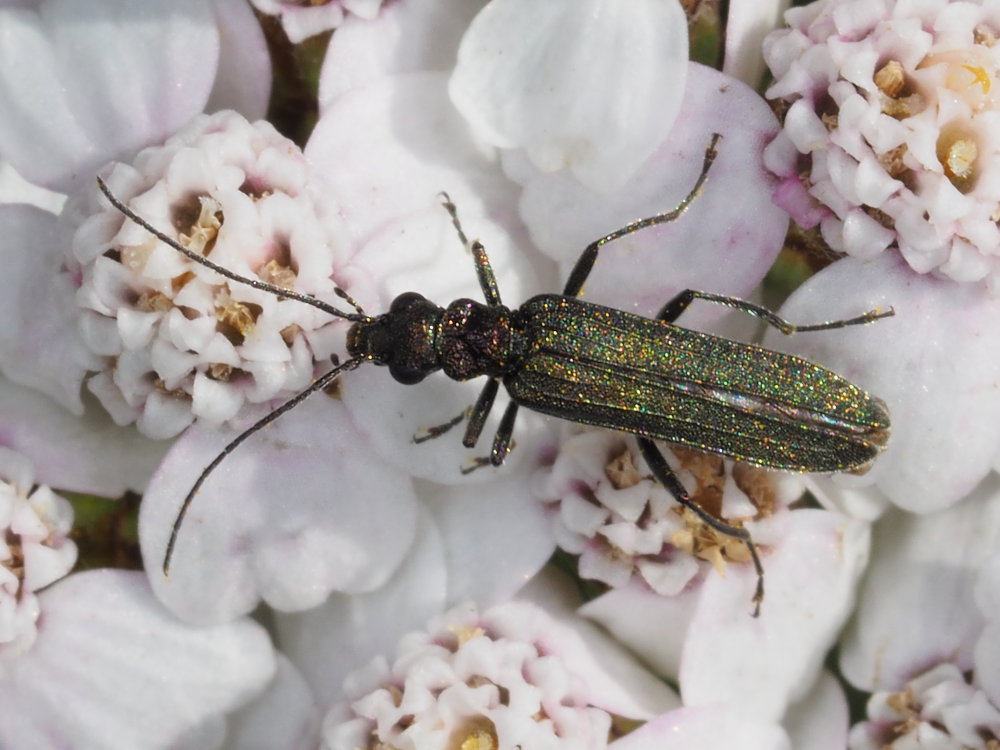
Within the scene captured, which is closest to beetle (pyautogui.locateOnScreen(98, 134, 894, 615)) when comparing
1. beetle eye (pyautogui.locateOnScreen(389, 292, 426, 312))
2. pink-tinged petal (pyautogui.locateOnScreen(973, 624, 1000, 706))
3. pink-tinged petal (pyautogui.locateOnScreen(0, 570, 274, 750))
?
beetle eye (pyautogui.locateOnScreen(389, 292, 426, 312))

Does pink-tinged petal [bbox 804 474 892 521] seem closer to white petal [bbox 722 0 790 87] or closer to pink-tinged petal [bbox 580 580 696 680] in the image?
pink-tinged petal [bbox 580 580 696 680]

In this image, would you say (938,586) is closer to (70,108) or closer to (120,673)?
(120,673)

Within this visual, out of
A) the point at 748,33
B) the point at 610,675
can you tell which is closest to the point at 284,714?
the point at 610,675

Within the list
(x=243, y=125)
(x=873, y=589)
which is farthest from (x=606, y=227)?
(x=873, y=589)

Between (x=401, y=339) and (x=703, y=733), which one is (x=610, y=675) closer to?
(x=703, y=733)

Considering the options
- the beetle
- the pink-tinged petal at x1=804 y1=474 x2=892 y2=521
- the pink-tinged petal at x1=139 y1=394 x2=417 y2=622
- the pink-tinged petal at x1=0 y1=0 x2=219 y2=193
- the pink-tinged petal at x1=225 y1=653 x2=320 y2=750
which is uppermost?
the pink-tinged petal at x1=0 y1=0 x2=219 y2=193

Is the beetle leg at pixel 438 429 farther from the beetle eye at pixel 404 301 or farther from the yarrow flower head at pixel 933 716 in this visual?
the yarrow flower head at pixel 933 716
